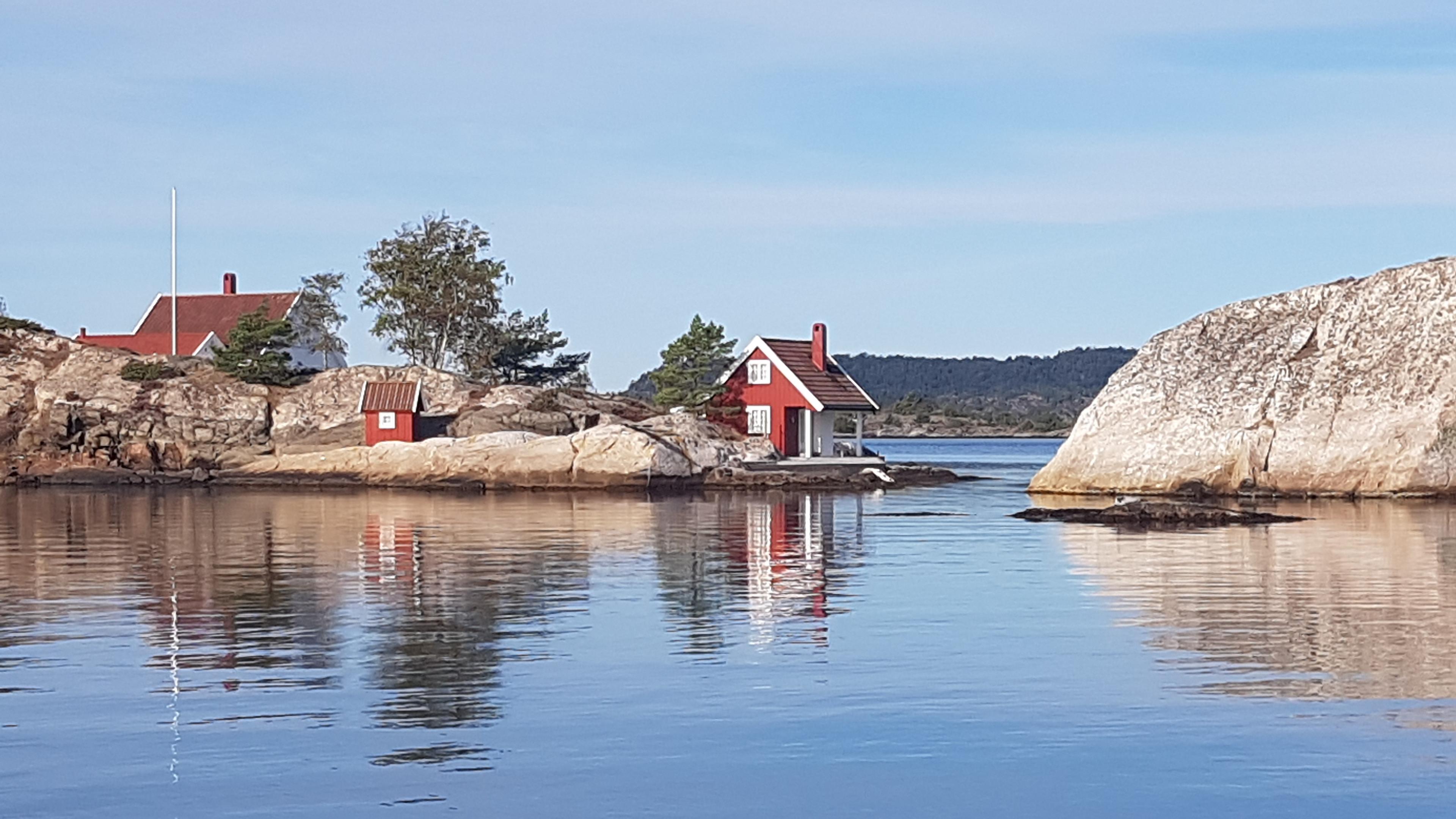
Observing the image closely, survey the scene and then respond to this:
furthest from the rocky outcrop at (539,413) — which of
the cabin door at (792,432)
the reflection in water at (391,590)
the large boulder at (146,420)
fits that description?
the reflection in water at (391,590)

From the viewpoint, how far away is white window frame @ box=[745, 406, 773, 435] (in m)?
65.6

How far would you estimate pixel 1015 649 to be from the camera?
16219 millimetres

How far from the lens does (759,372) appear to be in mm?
65812

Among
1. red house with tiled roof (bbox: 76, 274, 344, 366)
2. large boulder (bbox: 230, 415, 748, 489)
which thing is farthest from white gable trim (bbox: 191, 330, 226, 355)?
large boulder (bbox: 230, 415, 748, 489)

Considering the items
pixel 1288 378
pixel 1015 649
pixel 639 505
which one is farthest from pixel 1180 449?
pixel 1015 649

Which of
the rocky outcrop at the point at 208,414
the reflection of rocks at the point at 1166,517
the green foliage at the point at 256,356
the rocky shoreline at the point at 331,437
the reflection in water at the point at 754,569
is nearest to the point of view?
the reflection in water at the point at 754,569

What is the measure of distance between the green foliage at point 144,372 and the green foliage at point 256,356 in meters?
2.11

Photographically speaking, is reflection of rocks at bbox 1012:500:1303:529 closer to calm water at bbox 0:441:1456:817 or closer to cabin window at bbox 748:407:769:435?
calm water at bbox 0:441:1456:817

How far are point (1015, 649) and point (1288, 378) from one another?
34.8 meters

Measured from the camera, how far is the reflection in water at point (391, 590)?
560 inches

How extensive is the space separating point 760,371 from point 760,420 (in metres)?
1.93

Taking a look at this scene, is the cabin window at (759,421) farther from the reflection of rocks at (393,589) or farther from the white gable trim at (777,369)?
the reflection of rocks at (393,589)

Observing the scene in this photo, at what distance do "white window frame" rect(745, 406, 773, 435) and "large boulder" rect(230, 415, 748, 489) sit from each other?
5375mm

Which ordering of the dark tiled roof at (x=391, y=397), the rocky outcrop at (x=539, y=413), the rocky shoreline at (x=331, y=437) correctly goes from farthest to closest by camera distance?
1. the rocky outcrop at (x=539, y=413)
2. the dark tiled roof at (x=391, y=397)
3. the rocky shoreline at (x=331, y=437)
